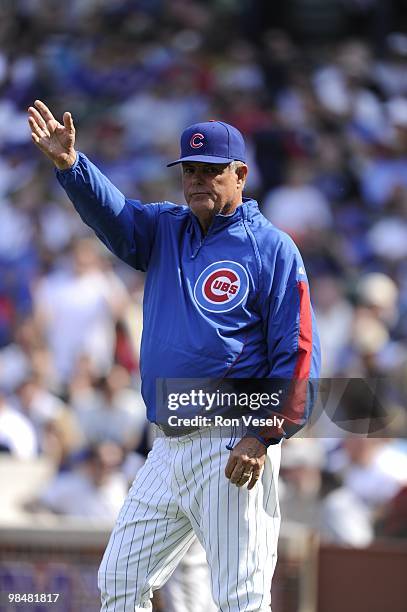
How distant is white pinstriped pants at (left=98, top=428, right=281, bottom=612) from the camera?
4242 millimetres

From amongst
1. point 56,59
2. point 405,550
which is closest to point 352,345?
point 405,550

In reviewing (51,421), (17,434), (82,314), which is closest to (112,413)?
(51,421)

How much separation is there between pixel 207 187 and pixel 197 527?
46.9 inches

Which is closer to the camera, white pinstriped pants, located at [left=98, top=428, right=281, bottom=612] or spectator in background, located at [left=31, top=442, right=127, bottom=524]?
white pinstriped pants, located at [left=98, top=428, right=281, bottom=612]

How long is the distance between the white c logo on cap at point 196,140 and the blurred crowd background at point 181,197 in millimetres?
2508

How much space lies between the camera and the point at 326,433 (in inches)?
204

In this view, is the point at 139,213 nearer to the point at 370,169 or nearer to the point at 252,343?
the point at 252,343

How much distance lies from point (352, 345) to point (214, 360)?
5.08 metres

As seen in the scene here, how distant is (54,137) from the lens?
4.34 meters

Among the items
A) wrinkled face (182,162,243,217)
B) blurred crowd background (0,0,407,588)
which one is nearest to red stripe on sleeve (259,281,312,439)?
wrinkled face (182,162,243,217)

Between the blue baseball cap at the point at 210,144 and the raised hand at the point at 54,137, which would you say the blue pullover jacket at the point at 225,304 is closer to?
the raised hand at the point at 54,137

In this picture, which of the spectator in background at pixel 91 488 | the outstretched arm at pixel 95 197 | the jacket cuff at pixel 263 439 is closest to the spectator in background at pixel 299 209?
the spectator in background at pixel 91 488

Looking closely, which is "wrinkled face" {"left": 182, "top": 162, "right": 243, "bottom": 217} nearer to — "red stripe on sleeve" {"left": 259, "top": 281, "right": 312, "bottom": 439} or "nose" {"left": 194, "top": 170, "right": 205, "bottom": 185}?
"nose" {"left": 194, "top": 170, "right": 205, "bottom": 185}

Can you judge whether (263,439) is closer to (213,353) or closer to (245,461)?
(245,461)
